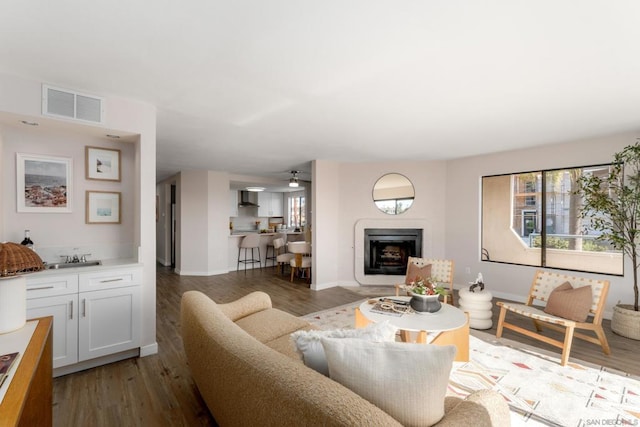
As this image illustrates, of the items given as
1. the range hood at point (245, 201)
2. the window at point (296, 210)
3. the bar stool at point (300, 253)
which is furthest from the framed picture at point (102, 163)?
the window at point (296, 210)

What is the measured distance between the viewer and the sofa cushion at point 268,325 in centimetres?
218

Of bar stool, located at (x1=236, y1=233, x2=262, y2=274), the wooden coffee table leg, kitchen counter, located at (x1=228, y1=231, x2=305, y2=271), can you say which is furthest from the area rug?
kitchen counter, located at (x1=228, y1=231, x2=305, y2=271)

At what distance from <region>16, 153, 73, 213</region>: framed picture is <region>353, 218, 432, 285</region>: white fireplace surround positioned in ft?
14.5

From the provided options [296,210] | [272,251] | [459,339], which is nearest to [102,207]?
[459,339]

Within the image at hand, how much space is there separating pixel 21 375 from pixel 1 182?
2.45 metres

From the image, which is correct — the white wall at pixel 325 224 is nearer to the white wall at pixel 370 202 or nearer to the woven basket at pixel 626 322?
the white wall at pixel 370 202

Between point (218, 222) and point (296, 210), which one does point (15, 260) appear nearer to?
point (218, 222)

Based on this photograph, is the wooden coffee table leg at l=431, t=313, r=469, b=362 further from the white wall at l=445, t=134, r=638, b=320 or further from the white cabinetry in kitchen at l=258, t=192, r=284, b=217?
the white cabinetry in kitchen at l=258, t=192, r=284, b=217

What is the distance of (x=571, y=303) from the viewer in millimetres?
2838

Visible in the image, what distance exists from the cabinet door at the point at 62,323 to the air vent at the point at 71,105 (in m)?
1.52

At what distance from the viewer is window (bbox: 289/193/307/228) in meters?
10.9

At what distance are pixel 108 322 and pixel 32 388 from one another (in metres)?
1.40

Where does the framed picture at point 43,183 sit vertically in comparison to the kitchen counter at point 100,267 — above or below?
above

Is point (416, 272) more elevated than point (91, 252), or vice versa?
point (91, 252)
